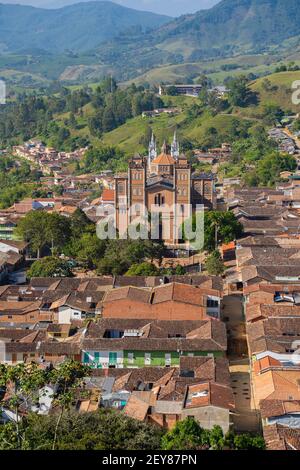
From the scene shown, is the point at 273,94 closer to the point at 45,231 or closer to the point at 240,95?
the point at 240,95

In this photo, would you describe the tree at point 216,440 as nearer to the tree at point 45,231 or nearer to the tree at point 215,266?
the tree at point 215,266

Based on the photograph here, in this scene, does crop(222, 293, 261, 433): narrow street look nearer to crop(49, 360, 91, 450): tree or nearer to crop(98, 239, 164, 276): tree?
crop(49, 360, 91, 450): tree

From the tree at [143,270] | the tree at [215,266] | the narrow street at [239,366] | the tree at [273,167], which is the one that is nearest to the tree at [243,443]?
the narrow street at [239,366]

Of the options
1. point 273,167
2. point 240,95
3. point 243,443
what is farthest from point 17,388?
point 240,95

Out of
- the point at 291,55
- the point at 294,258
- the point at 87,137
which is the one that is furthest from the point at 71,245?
the point at 291,55

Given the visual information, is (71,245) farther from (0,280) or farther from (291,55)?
(291,55)

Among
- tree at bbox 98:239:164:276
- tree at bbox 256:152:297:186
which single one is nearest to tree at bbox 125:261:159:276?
tree at bbox 98:239:164:276
